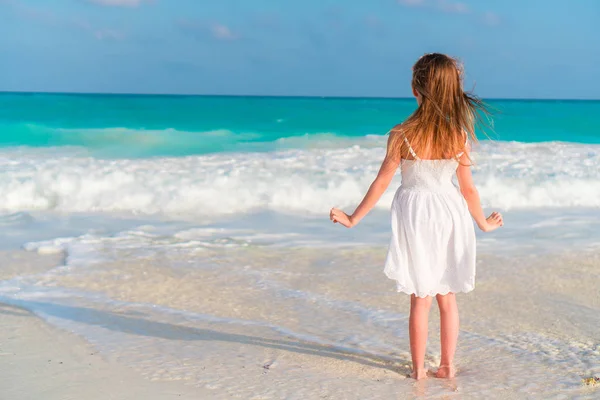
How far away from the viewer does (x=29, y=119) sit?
21891mm

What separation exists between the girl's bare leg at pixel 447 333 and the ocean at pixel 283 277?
10 centimetres

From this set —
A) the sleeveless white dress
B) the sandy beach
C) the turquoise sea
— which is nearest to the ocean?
the sandy beach

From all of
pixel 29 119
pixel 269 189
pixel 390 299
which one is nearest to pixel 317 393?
pixel 390 299

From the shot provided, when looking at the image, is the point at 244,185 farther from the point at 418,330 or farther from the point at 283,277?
the point at 418,330

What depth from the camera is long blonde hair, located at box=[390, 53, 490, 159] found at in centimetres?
300

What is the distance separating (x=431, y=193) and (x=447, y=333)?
2.00ft

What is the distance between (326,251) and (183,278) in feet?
4.30

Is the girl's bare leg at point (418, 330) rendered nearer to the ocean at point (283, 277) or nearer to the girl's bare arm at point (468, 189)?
the ocean at point (283, 277)

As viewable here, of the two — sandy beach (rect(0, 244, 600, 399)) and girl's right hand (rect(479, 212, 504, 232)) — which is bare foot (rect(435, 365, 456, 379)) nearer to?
sandy beach (rect(0, 244, 600, 399))

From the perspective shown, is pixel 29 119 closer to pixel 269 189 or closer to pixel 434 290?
pixel 269 189

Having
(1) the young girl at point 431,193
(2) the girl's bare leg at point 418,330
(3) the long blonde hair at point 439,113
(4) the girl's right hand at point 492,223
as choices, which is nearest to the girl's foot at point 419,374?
(2) the girl's bare leg at point 418,330

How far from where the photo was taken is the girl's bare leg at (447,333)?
10.5 feet

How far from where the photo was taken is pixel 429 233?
307 centimetres

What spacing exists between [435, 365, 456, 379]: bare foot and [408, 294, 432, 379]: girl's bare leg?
0.21ft
